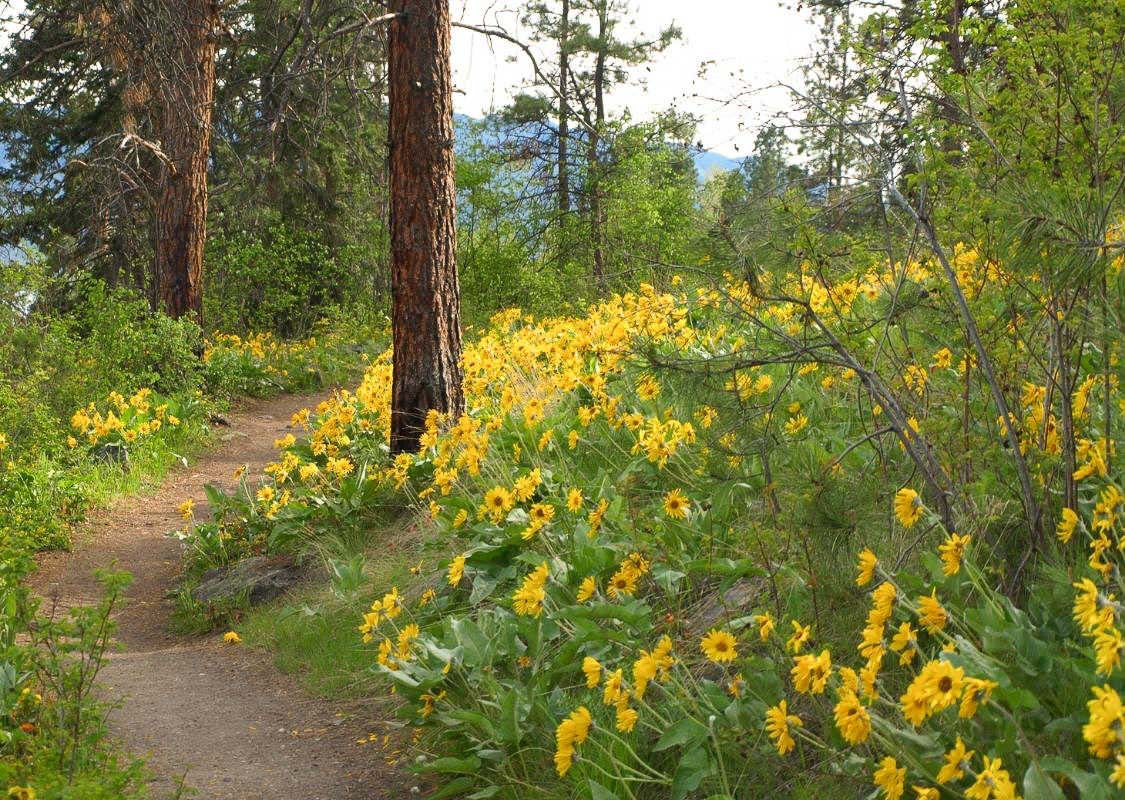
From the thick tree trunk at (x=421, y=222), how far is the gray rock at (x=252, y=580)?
117 cm

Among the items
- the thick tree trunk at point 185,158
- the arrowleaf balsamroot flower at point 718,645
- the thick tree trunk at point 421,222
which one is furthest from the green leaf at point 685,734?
the thick tree trunk at point 185,158

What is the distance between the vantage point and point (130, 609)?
7031mm

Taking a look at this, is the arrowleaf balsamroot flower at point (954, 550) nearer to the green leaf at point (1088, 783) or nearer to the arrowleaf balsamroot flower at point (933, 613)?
the arrowleaf balsamroot flower at point (933, 613)

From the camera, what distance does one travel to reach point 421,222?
7.23m

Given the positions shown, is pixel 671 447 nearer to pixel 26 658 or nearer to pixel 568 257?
pixel 26 658

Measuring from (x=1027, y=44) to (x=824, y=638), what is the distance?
70.5 inches

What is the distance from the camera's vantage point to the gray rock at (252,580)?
257 inches

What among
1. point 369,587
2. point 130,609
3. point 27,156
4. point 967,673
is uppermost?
point 27,156

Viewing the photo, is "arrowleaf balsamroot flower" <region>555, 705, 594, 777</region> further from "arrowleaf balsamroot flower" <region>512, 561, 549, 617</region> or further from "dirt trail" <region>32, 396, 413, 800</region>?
"dirt trail" <region>32, 396, 413, 800</region>

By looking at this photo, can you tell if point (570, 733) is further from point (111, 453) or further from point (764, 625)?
point (111, 453)

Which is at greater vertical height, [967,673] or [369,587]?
[967,673]

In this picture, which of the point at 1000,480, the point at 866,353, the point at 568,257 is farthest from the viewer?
the point at 568,257

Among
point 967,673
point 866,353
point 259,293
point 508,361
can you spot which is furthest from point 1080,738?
point 259,293

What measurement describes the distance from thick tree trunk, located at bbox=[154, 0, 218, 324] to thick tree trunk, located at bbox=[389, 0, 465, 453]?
221 inches
